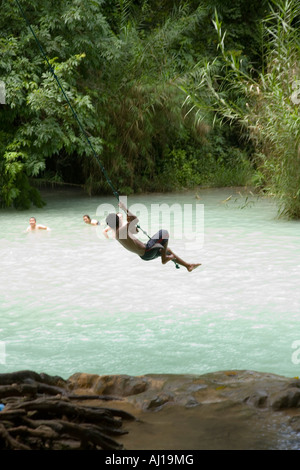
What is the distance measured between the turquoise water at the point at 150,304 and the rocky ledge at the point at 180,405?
99 centimetres

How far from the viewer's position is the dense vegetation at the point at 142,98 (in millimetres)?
12641

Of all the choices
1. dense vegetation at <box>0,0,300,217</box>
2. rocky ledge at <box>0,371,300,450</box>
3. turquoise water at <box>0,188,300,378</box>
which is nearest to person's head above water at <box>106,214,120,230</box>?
turquoise water at <box>0,188,300,378</box>

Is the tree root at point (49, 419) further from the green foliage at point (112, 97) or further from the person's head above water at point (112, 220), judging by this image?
the green foliage at point (112, 97)

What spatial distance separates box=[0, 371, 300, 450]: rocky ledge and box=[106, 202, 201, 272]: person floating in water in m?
1.78

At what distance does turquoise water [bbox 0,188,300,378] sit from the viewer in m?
5.62

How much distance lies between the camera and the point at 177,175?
65.9ft

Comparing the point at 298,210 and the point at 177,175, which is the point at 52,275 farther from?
the point at 177,175

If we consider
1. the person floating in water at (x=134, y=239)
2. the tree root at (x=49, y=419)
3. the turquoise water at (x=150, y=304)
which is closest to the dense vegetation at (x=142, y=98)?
the turquoise water at (x=150, y=304)

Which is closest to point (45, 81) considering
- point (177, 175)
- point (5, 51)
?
point (5, 51)

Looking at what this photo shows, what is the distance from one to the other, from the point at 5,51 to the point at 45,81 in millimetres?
1030

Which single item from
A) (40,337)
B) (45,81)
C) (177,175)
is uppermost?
(45,81)

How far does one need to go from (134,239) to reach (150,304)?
1.48 metres

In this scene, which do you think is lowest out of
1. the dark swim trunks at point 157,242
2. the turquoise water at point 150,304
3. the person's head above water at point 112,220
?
the turquoise water at point 150,304
